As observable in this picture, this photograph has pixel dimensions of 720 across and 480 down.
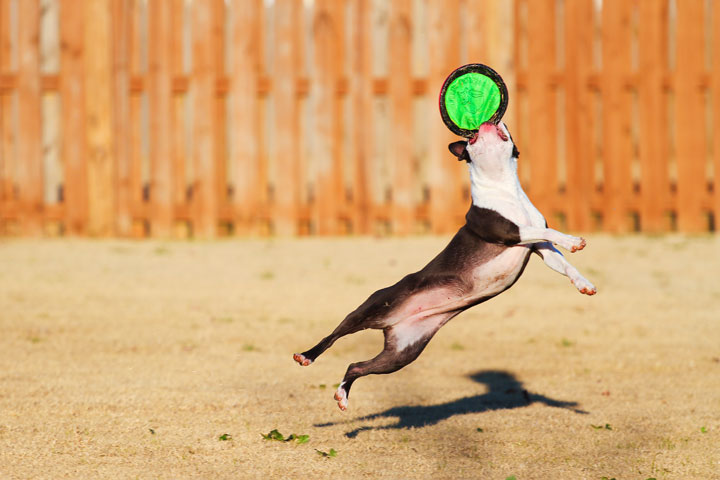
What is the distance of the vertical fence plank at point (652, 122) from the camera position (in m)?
10.5

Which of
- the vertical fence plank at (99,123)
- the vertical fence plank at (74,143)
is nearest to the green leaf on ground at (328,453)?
the vertical fence plank at (99,123)

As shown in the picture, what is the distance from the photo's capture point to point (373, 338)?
23.3 feet

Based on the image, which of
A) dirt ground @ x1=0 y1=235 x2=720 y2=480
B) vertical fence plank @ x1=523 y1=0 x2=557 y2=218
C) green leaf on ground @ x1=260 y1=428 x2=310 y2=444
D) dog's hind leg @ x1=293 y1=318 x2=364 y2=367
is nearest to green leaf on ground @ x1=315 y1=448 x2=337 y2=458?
dirt ground @ x1=0 y1=235 x2=720 y2=480

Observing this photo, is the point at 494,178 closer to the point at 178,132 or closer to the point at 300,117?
the point at 300,117

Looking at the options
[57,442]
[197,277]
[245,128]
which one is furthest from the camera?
[245,128]

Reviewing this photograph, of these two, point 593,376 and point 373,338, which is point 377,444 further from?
point 373,338

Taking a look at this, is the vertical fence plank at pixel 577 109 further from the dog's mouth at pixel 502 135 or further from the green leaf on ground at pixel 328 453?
the dog's mouth at pixel 502 135

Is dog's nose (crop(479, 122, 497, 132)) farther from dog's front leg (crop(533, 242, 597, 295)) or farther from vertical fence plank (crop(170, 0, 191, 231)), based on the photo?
vertical fence plank (crop(170, 0, 191, 231))

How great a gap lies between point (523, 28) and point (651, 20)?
2.86 m

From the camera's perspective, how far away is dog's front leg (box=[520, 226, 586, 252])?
130 inches

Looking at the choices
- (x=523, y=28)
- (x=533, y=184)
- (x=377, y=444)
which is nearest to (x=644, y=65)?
(x=533, y=184)

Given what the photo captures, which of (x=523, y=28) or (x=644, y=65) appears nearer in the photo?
(x=644, y=65)

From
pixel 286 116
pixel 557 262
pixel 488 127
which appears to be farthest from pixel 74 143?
pixel 557 262

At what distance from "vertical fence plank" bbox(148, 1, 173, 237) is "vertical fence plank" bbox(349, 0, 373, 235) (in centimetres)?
212
